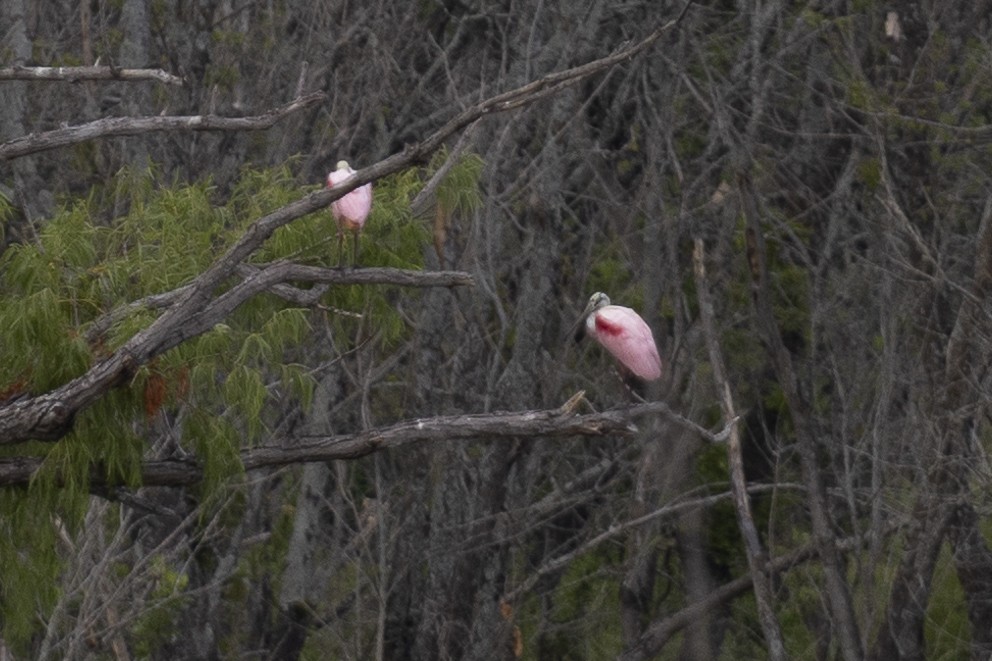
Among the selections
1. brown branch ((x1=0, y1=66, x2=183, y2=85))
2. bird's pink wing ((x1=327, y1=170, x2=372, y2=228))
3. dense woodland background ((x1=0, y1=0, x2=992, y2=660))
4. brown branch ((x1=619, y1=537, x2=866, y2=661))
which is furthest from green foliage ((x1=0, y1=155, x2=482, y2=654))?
brown branch ((x1=619, y1=537, x2=866, y2=661))

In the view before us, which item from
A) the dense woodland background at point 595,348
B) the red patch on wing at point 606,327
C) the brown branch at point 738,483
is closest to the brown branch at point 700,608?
the dense woodland background at point 595,348

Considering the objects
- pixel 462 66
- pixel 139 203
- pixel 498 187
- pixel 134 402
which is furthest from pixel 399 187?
pixel 462 66

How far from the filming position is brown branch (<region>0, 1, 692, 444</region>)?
414 centimetres

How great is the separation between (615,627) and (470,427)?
6.11 metres

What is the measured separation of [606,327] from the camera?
6152 millimetres

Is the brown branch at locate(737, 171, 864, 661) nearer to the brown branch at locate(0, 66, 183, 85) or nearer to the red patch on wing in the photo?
the red patch on wing

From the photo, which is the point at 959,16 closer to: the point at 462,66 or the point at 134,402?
the point at 462,66

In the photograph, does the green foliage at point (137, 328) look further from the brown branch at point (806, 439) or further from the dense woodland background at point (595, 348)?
the brown branch at point (806, 439)

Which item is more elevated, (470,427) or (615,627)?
(470,427)

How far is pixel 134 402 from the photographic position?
4383 mm

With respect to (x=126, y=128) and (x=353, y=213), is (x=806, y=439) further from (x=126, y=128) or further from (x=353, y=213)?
(x=126, y=128)

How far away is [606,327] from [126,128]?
2.14 m

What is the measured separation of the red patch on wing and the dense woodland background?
3.00 feet

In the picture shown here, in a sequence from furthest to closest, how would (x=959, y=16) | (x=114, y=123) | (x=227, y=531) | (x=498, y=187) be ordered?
(x=227, y=531) < (x=498, y=187) < (x=959, y=16) < (x=114, y=123)
